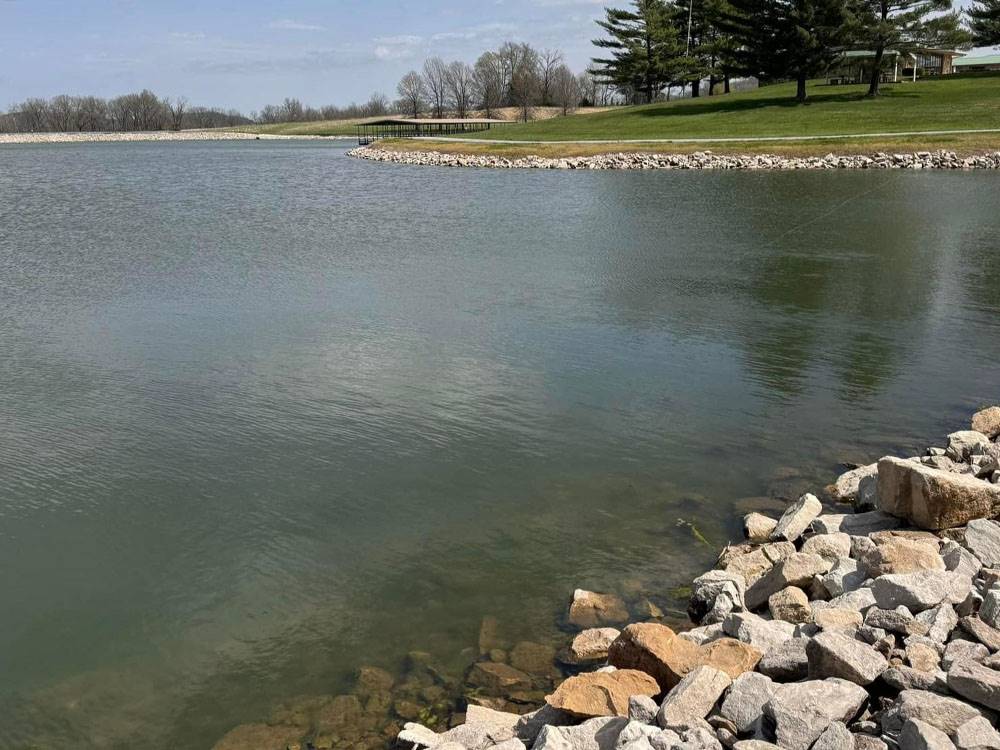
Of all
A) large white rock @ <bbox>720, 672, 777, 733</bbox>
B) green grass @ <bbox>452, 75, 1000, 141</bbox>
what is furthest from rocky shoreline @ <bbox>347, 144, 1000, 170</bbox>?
large white rock @ <bbox>720, 672, 777, 733</bbox>

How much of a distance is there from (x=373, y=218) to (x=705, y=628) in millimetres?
22864

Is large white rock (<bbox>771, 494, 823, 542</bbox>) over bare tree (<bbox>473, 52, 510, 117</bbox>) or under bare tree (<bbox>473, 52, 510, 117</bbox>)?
under

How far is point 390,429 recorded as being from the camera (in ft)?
31.2

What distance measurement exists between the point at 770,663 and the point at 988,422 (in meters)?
5.42

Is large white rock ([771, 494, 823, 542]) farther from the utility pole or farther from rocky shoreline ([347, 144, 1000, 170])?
the utility pole

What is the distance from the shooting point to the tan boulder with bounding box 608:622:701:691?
506 centimetres

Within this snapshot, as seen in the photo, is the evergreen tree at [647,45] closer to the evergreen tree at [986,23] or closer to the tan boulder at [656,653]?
the evergreen tree at [986,23]

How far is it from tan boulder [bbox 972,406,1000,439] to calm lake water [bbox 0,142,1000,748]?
49cm

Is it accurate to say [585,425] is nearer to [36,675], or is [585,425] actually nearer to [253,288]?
[36,675]

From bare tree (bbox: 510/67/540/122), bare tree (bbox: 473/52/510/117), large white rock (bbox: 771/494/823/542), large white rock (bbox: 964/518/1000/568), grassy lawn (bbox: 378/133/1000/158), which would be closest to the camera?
large white rock (bbox: 964/518/1000/568)

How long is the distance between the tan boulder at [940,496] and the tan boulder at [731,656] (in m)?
2.44

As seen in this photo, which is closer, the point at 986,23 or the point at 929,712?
the point at 929,712

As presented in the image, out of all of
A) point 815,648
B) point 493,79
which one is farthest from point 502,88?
point 815,648

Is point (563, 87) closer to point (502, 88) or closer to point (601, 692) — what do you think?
point (502, 88)
